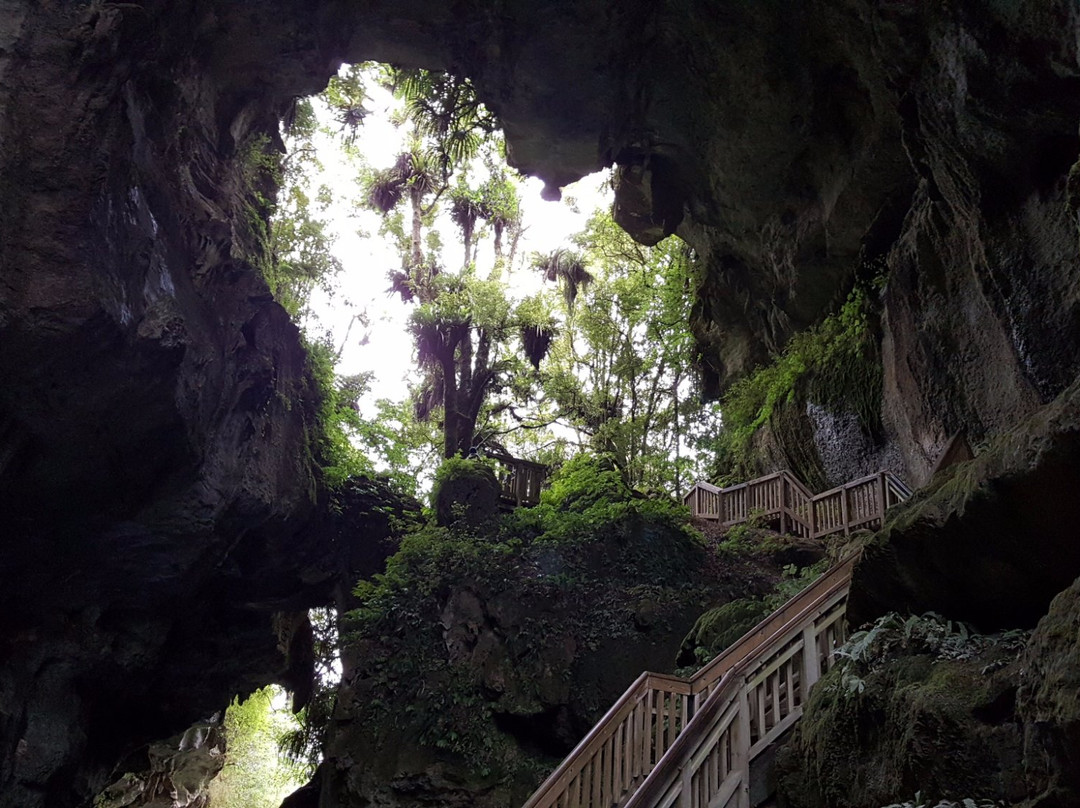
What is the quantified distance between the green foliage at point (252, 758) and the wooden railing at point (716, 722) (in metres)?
19.8

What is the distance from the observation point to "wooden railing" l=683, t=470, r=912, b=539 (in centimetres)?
1220

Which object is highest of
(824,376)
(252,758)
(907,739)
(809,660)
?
(824,376)

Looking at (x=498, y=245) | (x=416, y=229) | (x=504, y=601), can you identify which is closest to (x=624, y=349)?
(x=498, y=245)

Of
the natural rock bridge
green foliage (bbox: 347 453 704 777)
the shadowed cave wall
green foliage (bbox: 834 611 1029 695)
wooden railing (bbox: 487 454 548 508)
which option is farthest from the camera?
wooden railing (bbox: 487 454 548 508)

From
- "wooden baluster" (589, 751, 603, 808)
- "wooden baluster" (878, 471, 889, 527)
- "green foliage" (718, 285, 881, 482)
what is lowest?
"wooden baluster" (589, 751, 603, 808)

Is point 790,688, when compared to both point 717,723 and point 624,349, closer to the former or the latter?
point 717,723

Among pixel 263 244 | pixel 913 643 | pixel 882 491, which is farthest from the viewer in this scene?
pixel 263 244

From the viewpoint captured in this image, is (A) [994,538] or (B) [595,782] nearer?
(A) [994,538]

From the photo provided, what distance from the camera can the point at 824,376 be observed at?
1423 cm

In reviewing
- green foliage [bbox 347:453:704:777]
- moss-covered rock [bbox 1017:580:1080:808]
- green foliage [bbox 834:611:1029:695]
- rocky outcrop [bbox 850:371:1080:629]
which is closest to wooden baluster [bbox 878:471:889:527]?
green foliage [bbox 347:453:704:777]

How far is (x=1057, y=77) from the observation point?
5.97 m

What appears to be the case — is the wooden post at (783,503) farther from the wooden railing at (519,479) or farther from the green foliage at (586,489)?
the wooden railing at (519,479)

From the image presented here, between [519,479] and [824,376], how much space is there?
6.89m

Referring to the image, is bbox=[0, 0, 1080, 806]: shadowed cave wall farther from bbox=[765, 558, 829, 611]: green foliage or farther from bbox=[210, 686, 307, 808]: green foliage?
bbox=[210, 686, 307, 808]: green foliage
